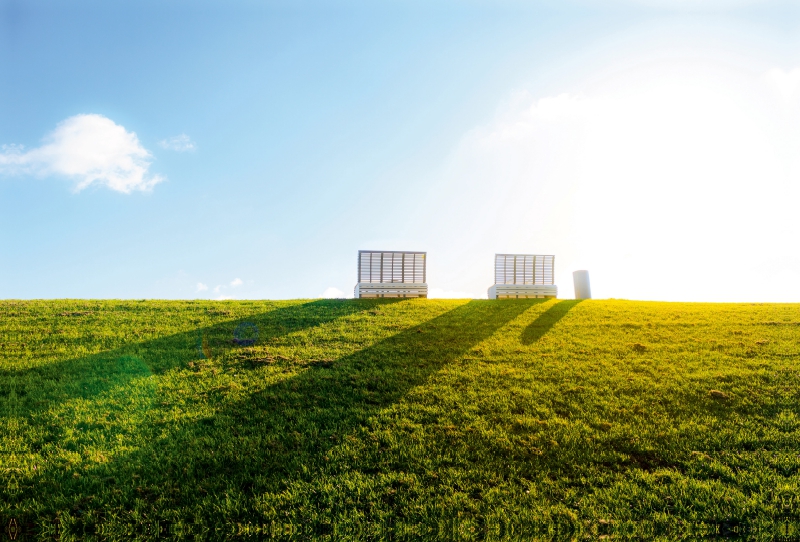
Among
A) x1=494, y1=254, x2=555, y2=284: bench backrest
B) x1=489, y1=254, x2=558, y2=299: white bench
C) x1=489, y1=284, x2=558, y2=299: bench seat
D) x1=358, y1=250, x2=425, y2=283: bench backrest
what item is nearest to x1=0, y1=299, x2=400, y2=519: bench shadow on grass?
x1=358, y1=250, x2=425, y2=283: bench backrest

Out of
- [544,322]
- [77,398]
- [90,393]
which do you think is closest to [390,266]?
[544,322]

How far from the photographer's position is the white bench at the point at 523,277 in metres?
22.1

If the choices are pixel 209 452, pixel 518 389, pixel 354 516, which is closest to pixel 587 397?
pixel 518 389

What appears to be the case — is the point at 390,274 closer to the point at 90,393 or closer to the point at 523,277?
the point at 523,277

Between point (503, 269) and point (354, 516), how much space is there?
742 inches

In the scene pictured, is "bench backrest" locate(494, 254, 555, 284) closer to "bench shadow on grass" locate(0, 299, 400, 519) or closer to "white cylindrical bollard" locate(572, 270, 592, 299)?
"white cylindrical bollard" locate(572, 270, 592, 299)

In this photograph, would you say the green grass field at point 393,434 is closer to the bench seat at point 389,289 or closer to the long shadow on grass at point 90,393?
the long shadow on grass at point 90,393

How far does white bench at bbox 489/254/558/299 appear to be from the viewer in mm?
22141

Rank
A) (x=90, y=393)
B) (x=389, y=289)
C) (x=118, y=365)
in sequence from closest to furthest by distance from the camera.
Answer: (x=90, y=393), (x=118, y=365), (x=389, y=289)

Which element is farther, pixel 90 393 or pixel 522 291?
pixel 522 291

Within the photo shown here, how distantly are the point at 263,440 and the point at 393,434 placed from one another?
197 cm

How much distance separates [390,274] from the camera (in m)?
21.1

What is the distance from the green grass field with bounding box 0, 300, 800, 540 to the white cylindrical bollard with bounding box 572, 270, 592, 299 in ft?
27.6

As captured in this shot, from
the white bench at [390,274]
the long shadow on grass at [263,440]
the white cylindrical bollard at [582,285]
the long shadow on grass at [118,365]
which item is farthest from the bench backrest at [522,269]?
the long shadow on grass at [263,440]
